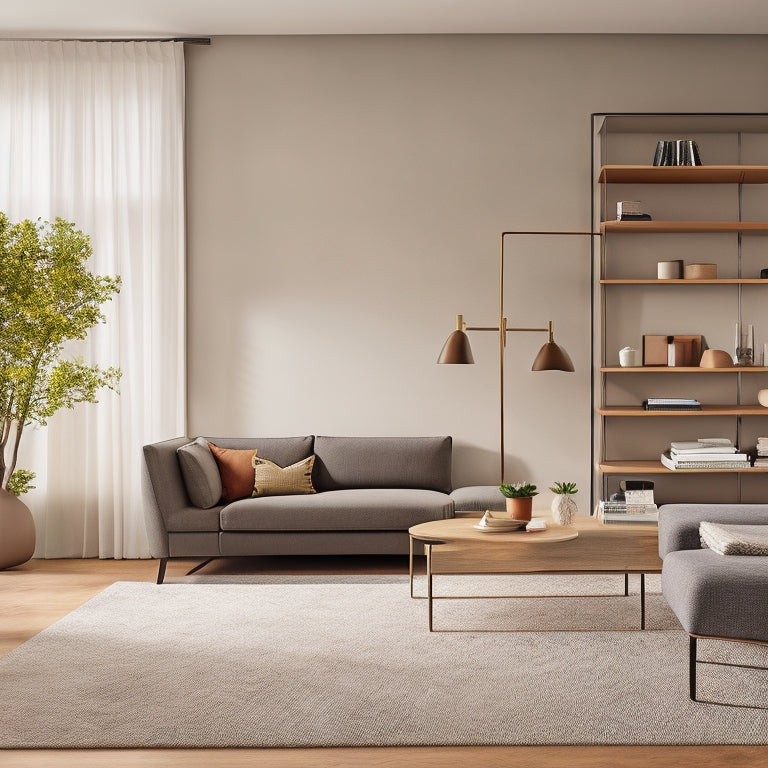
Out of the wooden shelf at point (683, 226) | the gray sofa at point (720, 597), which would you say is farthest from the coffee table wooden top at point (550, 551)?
the wooden shelf at point (683, 226)

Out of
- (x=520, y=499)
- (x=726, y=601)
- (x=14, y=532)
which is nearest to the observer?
(x=726, y=601)

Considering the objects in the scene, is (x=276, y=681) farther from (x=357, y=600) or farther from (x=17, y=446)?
(x=17, y=446)

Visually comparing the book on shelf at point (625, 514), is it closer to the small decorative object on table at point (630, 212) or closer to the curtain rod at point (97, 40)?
the small decorative object on table at point (630, 212)

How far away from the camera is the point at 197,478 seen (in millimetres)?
4609

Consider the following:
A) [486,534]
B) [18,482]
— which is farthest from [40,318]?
[486,534]

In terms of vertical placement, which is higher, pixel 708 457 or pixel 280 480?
pixel 708 457

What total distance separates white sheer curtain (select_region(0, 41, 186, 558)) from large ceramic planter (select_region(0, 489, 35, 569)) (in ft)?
1.14

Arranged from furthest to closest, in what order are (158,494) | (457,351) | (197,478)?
1. (457,351)
2. (197,478)
3. (158,494)

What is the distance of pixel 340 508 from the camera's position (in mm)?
4543

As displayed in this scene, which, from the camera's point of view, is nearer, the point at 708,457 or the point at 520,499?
the point at 520,499

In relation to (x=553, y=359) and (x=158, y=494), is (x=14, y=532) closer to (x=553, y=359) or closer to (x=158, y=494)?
(x=158, y=494)

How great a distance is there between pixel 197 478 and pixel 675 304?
321 centimetres

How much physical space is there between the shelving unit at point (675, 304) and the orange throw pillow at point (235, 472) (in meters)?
2.23

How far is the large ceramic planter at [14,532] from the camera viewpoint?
4793 mm
